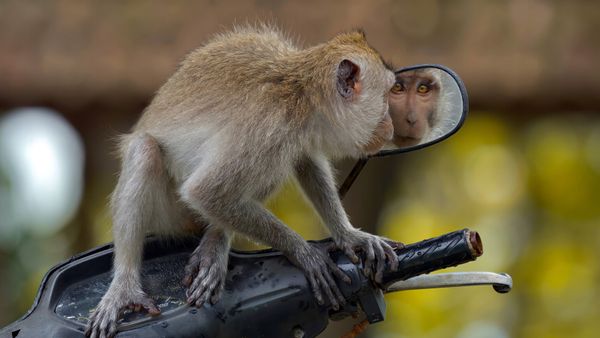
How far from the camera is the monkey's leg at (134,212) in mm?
3809

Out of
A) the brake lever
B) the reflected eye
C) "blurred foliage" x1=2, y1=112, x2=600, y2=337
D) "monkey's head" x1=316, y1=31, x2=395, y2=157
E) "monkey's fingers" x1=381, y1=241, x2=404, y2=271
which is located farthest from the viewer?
"blurred foliage" x1=2, y1=112, x2=600, y2=337

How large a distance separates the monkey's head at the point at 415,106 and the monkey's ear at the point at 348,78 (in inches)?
14.4

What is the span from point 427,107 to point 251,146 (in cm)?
85


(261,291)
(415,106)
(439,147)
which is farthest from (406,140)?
(439,147)

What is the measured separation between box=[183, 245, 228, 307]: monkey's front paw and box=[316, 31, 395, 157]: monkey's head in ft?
2.60

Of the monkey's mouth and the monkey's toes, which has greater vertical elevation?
the monkey's mouth

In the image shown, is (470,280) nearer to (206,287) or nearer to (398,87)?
(206,287)

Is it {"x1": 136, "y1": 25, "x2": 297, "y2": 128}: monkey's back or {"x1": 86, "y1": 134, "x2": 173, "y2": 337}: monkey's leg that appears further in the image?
{"x1": 136, "y1": 25, "x2": 297, "y2": 128}: monkey's back

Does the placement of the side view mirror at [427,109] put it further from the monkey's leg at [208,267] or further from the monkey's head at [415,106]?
the monkey's leg at [208,267]

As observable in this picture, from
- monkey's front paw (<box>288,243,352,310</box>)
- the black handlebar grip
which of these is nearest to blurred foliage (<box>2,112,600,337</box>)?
monkey's front paw (<box>288,243,352,310</box>)

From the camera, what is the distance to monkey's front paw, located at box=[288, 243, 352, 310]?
3.38 metres

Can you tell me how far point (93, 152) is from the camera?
30.8 ft

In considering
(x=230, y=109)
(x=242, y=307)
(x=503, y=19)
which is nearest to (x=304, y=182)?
(x=230, y=109)

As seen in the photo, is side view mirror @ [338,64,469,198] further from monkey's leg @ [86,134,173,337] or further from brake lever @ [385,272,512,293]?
monkey's leg @ [86,134,173,337]
